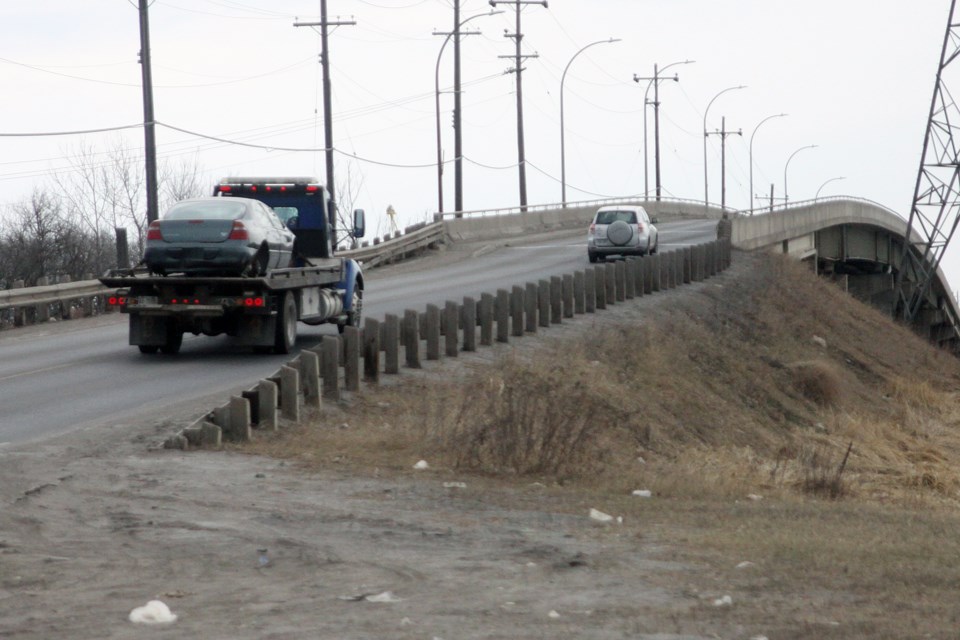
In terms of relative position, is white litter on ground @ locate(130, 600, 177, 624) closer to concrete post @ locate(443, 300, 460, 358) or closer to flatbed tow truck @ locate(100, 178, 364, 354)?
flatbed tow truck @ locate(100, 178, 364, 354)

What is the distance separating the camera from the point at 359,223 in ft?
62.6

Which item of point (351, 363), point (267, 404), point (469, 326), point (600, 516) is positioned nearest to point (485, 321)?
point (469, 326)

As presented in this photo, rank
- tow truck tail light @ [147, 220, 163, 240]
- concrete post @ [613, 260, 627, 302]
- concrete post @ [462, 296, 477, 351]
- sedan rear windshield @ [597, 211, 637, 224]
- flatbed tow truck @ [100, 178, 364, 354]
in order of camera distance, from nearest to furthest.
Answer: flatbed tow truck @ [100, 178, 364, 354]
tow truck tail light @ [147, 220, 163, 240]
concrete post @ [462, 296, 477, 351]
concrete post @ [613, 260, 627, 302]
sedan rear windshield @ [597, 211, 637, 224]

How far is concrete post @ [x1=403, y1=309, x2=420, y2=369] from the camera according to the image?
1777cm

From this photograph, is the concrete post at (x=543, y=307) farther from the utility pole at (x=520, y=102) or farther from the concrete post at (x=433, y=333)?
the utility pole at (x=520, y=102)

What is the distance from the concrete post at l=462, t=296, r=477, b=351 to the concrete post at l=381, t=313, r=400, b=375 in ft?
10.3

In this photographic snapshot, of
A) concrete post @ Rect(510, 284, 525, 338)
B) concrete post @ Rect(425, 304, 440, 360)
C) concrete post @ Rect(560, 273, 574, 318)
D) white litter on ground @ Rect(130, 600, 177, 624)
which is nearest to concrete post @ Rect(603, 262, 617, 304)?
concrete post @ Rect(560, 273, 574, 318)

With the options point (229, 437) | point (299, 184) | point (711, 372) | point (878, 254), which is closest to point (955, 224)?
point (878, 254)

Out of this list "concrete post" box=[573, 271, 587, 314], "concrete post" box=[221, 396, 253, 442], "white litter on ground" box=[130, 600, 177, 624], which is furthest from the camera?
"concrete post" box=[573, 271, 587, 314]

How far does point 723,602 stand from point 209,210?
41.8 feet

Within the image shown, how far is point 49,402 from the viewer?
14594mm

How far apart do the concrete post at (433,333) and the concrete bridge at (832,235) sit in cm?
2863

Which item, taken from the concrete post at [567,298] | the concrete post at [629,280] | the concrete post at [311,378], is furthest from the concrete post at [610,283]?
the concrete post at [311,378]

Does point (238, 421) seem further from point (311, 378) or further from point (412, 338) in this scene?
point (412, 338)
